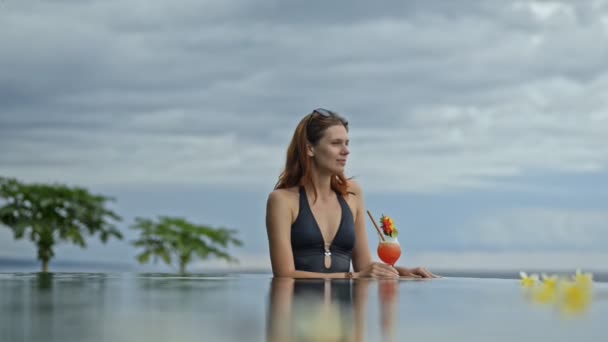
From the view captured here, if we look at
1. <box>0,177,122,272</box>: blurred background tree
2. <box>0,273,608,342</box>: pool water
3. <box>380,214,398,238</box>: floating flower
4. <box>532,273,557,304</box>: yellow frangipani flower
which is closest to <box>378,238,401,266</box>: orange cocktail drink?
<box>380,214,398,238</box>: floating flower

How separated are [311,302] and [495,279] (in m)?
2.14

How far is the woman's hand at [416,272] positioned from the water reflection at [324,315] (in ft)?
5.22

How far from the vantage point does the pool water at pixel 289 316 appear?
1421 mm

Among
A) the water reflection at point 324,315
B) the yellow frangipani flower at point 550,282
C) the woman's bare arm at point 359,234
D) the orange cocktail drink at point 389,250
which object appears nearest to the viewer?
the water reflection at point 324,315

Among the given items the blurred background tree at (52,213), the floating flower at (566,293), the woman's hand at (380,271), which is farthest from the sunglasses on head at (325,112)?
the blurred background tree at (52,213)

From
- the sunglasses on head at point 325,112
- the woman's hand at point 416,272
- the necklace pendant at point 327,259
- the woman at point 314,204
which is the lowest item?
the woman's hand at point 416,272

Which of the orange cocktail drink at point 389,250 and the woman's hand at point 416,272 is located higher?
the orange cocktail drink at point 389,250

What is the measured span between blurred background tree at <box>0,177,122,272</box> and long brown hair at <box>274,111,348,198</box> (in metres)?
19.1

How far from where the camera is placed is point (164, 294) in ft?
8.19

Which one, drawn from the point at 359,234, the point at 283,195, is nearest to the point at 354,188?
the point at 359,234

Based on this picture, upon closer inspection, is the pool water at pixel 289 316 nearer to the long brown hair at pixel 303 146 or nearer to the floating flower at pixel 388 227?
the floating flower at pixel 388 227

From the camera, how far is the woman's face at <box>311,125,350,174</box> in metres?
4.68

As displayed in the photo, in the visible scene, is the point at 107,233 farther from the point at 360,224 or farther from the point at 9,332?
the point at 9,332

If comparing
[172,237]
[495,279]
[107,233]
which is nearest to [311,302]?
[495,279]
